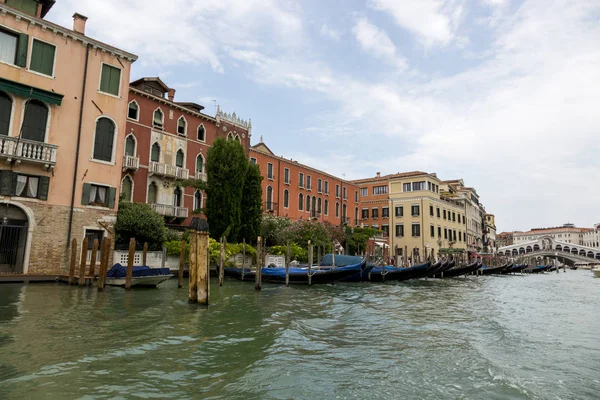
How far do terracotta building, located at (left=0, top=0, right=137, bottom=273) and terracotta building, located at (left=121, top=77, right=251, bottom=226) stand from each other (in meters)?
3.00

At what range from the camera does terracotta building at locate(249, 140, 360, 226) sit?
93.9 feet

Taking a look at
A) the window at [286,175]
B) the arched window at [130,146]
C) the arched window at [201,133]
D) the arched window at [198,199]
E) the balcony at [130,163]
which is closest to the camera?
the balcony at [130,163]

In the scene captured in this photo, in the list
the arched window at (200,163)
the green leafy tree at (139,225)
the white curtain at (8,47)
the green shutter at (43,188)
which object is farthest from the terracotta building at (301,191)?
the white curtain at (8,47)

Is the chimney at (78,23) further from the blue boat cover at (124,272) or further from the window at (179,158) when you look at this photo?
the blue boat cover at (124,272)

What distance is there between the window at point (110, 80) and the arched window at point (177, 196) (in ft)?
22.0

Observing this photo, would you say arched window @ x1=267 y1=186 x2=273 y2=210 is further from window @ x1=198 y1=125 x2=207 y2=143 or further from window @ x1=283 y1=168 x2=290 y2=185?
window @ x1=198 y1=125 x2=207 y2=143

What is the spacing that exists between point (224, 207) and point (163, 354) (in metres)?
15.4

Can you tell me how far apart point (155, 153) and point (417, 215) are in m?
27.2

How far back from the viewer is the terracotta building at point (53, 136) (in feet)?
45.2

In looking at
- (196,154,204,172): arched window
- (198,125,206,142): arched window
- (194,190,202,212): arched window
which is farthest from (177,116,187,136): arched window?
(194,190,202,212): arched window

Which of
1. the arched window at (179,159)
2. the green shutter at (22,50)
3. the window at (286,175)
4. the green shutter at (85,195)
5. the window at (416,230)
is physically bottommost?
the green shutter at (85,195)

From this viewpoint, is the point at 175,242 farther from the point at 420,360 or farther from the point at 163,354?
the point at 420,360

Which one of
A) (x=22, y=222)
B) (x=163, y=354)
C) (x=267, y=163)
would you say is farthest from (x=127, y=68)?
(x=163, y=354)

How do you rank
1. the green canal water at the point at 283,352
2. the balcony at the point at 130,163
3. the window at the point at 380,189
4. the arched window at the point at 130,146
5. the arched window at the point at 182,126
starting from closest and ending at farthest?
1. the green canal water at the point at 283,352
2. the balcony at the point at 130,163
3. the arched window at the point at 130,146
4. the arched window at the point at 182,126
5. the window at the point at 380,189
